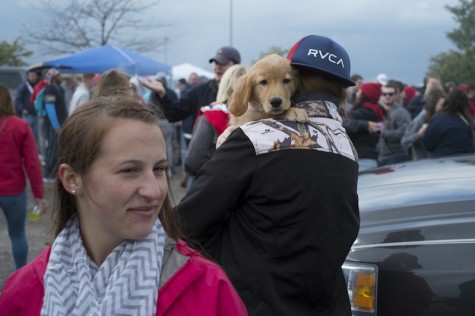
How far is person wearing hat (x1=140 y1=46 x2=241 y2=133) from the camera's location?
662cm

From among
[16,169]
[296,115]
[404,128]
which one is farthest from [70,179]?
[404,128]

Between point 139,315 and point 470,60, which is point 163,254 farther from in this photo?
point 470,60

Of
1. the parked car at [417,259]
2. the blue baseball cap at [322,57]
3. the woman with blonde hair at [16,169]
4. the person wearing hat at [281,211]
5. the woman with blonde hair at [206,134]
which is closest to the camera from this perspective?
the person wearing hat at [281,211]

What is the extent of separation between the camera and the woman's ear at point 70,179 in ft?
6.56

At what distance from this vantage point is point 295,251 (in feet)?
8.38

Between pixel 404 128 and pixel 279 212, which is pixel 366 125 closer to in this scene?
pixel 404 128

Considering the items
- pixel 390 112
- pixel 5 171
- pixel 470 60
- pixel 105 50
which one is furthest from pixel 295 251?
pixel 470 60

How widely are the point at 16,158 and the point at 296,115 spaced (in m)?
4.38

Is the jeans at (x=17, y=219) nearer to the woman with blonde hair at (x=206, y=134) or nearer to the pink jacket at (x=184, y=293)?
the woman with blonde hair at (x=206, y=134)

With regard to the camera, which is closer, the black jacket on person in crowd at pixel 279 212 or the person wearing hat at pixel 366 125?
the black jacket on person in crowd at pixel 279 212

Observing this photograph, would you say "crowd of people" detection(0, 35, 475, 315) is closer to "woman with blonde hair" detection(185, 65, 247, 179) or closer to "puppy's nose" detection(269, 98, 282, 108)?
"puppy's nose" detection(269, 98, 282, 108)

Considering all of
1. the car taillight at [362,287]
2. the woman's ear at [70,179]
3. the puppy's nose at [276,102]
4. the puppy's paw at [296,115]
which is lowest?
the car taillight at [362,287]

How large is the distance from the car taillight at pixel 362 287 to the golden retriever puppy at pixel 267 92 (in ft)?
2.82

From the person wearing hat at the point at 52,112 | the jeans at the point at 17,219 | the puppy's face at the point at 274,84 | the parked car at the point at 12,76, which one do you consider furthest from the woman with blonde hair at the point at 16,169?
the parked car at the point at 12,76
